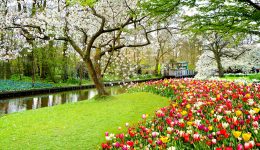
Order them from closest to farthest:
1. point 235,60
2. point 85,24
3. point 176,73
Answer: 1. point 85,24
2. point 235,60
3. point 176,73

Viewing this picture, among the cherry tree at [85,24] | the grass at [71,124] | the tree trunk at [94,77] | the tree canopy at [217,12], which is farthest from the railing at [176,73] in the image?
the tree canopy at [217,12]

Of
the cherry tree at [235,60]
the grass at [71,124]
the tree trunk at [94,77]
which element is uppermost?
the cherry tree at [235,60]

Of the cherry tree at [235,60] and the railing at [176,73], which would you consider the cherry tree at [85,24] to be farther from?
the railing at [176,73]

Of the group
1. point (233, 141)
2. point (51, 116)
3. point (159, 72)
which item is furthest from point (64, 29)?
point (159, 72)

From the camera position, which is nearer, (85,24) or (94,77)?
(94,77)

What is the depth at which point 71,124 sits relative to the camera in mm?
8320

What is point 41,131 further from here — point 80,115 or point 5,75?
point 5,75

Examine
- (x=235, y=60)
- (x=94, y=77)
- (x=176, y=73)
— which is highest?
(x=235, y=60)

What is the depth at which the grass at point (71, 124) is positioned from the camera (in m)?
6.59

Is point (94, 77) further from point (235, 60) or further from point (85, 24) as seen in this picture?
point (235, 60)

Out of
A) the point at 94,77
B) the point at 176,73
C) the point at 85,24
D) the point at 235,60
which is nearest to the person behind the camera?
the point at 94,77

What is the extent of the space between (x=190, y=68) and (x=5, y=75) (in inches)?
1165

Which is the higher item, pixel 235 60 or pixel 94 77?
pixel 235 60

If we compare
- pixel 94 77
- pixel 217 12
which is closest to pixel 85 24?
pixel 94 77
